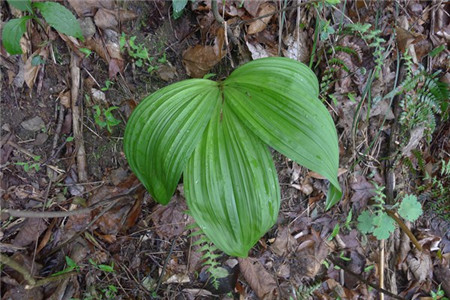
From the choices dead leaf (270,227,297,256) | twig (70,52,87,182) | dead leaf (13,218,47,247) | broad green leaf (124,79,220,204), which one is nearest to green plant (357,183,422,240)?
dead leaf (270,227,297,256)

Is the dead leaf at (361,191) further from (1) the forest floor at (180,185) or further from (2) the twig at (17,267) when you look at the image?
(2) the twig at (17,267)

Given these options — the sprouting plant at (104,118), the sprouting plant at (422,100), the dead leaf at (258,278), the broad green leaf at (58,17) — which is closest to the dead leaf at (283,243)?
the dead leaf at (258,278)

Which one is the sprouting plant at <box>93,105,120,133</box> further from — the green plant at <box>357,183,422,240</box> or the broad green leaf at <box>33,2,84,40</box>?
the green plant at <box>357,183,422,240</box>

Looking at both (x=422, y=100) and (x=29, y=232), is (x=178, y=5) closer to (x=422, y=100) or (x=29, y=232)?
(x=29, y=232)

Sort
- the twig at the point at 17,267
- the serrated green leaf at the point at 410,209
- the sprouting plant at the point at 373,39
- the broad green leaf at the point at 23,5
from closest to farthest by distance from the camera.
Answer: the broad green leaf at the point at 23,5
the twig at the point at 17,267
the sprouting plant at the point at 373,39
the serrated green leaf at the point at 410,209

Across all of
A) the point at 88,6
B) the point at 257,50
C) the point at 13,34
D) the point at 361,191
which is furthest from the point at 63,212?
the point at 361,191

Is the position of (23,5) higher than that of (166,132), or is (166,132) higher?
(23,5)

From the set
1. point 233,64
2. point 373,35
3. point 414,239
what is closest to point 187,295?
point 233,64
